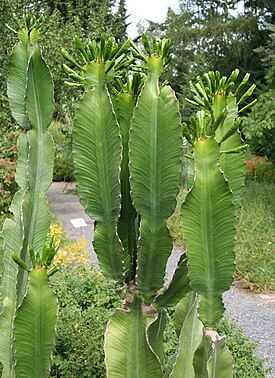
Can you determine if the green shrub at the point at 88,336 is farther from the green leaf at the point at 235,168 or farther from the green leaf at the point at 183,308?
the green leaf at the point at 235,168

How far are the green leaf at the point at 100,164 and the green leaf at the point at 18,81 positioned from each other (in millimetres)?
299

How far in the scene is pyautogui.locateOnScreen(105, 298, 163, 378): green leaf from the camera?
138 centimetres

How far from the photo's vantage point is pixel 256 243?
5457mm

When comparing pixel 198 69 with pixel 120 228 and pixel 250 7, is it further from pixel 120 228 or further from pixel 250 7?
pixel 120 228

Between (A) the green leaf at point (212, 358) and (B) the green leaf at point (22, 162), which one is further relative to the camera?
(B) the green leaf at point (22, 162)

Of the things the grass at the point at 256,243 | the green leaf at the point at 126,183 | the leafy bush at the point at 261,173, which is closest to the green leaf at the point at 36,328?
the green leaf at the point at 126,183

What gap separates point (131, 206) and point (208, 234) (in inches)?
10.6

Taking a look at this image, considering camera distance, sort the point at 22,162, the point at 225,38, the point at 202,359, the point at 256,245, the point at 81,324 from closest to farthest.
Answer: the point at 202,359 → the point at 22,162 → the point at 81,324 → the point at 256,245 → the point at 225,38

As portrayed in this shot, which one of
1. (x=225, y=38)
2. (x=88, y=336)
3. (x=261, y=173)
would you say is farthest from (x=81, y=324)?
(x=225, y=38)

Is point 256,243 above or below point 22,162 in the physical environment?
below

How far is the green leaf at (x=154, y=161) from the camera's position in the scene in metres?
1.33

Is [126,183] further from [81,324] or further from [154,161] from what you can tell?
[81,324]

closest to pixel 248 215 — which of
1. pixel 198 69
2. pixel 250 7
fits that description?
pixel 198 69

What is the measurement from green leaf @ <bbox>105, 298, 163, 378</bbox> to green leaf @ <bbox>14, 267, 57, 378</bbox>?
0.56 ft
